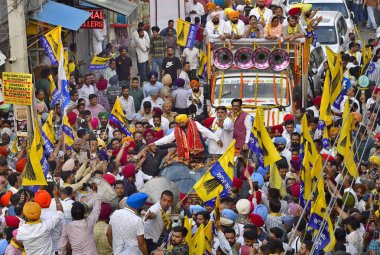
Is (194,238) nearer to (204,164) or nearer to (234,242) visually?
(234,242)

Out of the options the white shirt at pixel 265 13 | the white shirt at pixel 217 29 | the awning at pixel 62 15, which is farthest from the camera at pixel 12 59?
the white shirt at pixel 265 13

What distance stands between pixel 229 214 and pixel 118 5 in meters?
14.4

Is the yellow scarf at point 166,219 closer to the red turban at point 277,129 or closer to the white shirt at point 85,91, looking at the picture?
the red turban at point 277,129

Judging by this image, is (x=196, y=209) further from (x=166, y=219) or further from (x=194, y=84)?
(x=194, y=84)

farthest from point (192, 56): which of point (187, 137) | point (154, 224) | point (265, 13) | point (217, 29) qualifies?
point (154, 224)

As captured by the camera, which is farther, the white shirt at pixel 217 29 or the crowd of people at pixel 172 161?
the white shirt at pixel 217 29

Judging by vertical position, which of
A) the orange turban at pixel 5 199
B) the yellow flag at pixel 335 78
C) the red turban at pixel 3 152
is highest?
the yellow flag at pixel 335 78

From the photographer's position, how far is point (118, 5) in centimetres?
3047

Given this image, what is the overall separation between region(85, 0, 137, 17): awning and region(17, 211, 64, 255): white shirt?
1407 cm

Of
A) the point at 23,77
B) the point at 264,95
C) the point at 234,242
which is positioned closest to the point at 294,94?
the point at 264,95

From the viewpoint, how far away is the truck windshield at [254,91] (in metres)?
24.5

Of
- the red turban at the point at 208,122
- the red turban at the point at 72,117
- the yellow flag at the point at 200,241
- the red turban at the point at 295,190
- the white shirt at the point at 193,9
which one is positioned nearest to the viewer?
the yellow flag at the point at 200,241

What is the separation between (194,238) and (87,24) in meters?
14.7

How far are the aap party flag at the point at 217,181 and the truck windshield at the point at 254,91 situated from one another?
23.6 ft
